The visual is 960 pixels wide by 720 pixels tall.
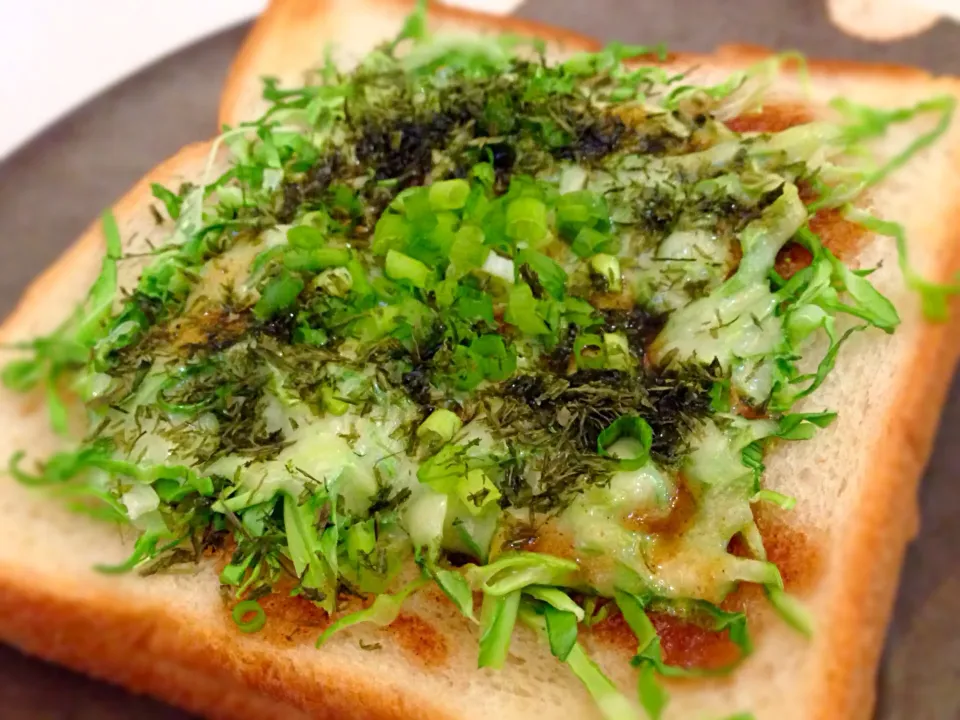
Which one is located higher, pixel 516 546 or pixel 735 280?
pixel 735 280

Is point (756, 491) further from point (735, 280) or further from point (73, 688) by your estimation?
point (73, 688)

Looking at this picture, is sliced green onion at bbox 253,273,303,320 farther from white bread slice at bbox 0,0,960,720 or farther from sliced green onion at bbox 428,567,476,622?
sliced green onion at bbox 428,567,476,622

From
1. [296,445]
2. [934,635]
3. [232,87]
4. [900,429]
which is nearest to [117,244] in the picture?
[232,87]

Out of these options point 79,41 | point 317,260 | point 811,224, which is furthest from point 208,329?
point 79,41

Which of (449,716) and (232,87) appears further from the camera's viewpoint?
(232,87)

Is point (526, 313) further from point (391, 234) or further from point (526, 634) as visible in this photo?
point (526, 634)

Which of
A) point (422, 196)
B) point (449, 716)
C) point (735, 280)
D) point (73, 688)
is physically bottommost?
point (73, 688)

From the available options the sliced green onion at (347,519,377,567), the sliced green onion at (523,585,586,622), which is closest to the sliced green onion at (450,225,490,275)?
the sliced green onion at (347,519,377,567)
